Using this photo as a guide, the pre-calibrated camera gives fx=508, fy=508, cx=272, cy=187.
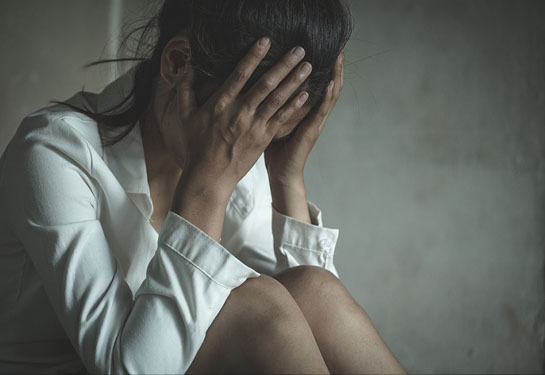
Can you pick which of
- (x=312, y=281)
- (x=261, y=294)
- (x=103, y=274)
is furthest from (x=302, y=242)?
(x=103, y=274)

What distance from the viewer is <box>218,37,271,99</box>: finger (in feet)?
2.18

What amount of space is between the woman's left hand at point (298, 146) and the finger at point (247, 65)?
177mm

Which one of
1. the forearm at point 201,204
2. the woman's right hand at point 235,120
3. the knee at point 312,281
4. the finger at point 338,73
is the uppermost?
the finger at point 338,73

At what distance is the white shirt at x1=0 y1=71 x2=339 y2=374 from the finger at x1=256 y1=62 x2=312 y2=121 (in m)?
0.19

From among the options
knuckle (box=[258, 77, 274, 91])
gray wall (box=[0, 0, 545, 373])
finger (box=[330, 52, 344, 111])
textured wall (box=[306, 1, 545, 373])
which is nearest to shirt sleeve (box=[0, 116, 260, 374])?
knuckle (box=[258, 77, 274, 91])

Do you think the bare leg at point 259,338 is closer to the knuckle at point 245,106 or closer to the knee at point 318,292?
the knee at point 318,292

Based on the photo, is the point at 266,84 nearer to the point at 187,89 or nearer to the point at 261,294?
the point at 187,89

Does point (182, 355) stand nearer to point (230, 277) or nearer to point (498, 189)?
point (230, 277)

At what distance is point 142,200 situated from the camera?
812 mm

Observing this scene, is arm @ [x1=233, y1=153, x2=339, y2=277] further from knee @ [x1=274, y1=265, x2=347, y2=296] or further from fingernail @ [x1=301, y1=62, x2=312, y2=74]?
fingernail @ [x1=301, y1=62, x2=312, y2=74]

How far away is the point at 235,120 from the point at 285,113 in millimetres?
76

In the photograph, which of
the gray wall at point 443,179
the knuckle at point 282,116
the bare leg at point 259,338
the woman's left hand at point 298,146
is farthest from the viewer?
the gray wall at point 443,179

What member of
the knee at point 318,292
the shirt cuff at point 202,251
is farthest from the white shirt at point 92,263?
the knee at point 318,292

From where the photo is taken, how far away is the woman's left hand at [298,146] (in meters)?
0.83
